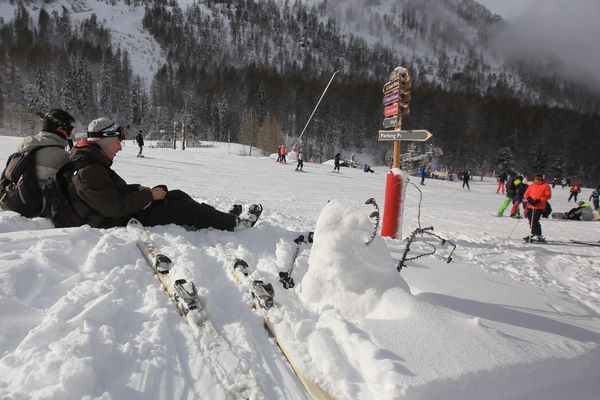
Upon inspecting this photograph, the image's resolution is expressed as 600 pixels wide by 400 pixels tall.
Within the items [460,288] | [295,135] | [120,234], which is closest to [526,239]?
[460,288]

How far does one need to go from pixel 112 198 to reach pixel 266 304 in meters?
2.01

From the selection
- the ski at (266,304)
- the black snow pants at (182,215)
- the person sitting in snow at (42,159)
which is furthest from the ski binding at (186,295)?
the person sitting in snow at (42,159)

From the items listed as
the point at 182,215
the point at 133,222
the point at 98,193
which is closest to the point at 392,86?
the point at 182,215

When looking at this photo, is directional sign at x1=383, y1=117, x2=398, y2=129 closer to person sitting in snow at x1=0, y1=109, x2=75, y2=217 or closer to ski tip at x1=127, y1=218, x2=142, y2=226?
ski tip at x1=127, y1=218, x2=142, y2=226

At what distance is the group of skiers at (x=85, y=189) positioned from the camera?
10.5ft

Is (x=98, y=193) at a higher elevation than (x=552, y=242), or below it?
higher

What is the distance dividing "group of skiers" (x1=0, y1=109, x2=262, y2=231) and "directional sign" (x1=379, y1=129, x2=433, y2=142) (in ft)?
8.40

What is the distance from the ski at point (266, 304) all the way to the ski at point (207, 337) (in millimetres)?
204

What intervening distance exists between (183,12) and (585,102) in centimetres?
15309

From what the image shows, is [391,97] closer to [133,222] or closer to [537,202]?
[133,222]

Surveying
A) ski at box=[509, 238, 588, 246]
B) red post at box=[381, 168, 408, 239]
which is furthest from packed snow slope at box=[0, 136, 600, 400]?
ski at box=[509, 238, 588, 246]

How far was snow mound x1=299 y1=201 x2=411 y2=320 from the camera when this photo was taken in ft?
6.65

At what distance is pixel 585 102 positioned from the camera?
129375 mm

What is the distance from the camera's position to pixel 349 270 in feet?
6.89
